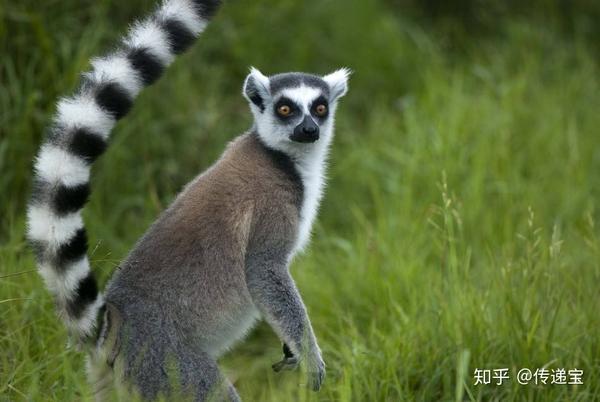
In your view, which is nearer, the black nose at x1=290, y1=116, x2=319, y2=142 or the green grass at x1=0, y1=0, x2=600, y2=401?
the black nose at x1=290, y1=116, x2=319, y2=142

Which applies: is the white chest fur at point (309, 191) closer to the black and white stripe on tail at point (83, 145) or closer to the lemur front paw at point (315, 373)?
the lemur front paw at point (315, 373)

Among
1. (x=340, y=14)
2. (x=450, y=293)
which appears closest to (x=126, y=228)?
(x=450, y=293)

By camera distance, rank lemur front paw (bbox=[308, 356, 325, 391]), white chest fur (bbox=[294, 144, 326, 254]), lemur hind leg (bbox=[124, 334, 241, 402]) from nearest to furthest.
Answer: lemur hind leg (bbox=[124, 334, 241, 402])
lemur front paw (bbox=[308, 356, 325, 391])
white chest fur (bbox=[294, 144, 326, 254])

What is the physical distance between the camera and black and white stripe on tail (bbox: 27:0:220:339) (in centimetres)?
316

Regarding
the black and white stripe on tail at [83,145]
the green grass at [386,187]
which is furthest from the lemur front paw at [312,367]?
the black and white stripe on tail at [83,145]

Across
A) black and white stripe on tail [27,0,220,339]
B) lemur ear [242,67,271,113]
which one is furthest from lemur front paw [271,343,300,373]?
lemur ear [242,67,271,113]

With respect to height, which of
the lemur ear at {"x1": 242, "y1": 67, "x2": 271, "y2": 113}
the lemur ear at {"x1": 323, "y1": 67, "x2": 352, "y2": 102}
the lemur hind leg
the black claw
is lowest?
the lemur hind leg

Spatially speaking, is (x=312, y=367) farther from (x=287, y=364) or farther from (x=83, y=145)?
(x=83, y=145)

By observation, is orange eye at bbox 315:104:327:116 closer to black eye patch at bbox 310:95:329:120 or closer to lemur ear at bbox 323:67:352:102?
black eye patch at bbox 310:95:329:120

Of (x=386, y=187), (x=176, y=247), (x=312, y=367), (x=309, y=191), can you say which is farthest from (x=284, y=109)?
(x=386, y=187)

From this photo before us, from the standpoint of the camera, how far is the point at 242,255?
361 cm

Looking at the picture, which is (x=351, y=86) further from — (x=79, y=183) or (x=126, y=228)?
(x=79, y=183)

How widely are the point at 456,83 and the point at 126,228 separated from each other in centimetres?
302

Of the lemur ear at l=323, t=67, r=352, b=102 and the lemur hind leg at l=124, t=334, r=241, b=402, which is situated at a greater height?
the lemur ear at l=323, t=67, r=352, b=102
